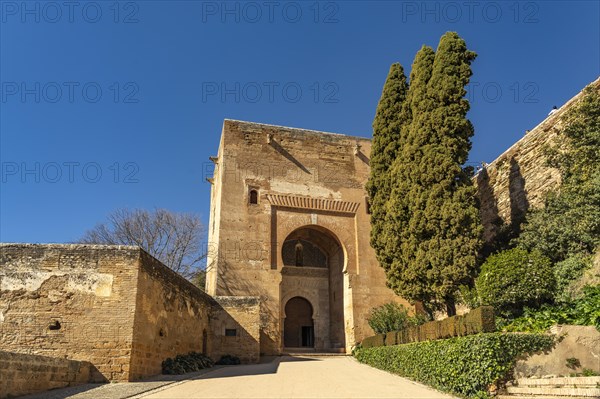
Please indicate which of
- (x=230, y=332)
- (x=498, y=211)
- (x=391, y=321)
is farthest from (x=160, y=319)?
(x=498, y=211)

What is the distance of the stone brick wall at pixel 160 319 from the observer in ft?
29.6

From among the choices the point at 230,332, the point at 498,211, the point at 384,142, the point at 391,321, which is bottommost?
the point at 230,332

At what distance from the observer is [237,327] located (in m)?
15.5

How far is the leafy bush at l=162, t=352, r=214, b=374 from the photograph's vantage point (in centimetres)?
1030

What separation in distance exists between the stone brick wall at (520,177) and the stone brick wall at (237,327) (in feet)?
26.7

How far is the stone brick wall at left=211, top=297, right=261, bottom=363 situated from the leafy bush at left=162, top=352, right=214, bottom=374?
1700 millimetres

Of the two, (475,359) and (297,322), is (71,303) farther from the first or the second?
(297,322)

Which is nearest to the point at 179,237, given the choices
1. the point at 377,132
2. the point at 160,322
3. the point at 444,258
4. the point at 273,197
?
the point at 273,197

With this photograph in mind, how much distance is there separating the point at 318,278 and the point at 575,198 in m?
12.2

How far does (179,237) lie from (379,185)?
15.2 m

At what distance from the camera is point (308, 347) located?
20.5 metres

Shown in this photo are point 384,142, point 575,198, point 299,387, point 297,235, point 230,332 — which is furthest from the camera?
point 297,235

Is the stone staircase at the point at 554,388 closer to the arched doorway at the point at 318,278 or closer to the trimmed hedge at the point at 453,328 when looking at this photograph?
the trimmed hedge at the point at 453,328

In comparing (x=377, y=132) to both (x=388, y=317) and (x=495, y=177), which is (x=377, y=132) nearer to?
(x=495, y=177)
